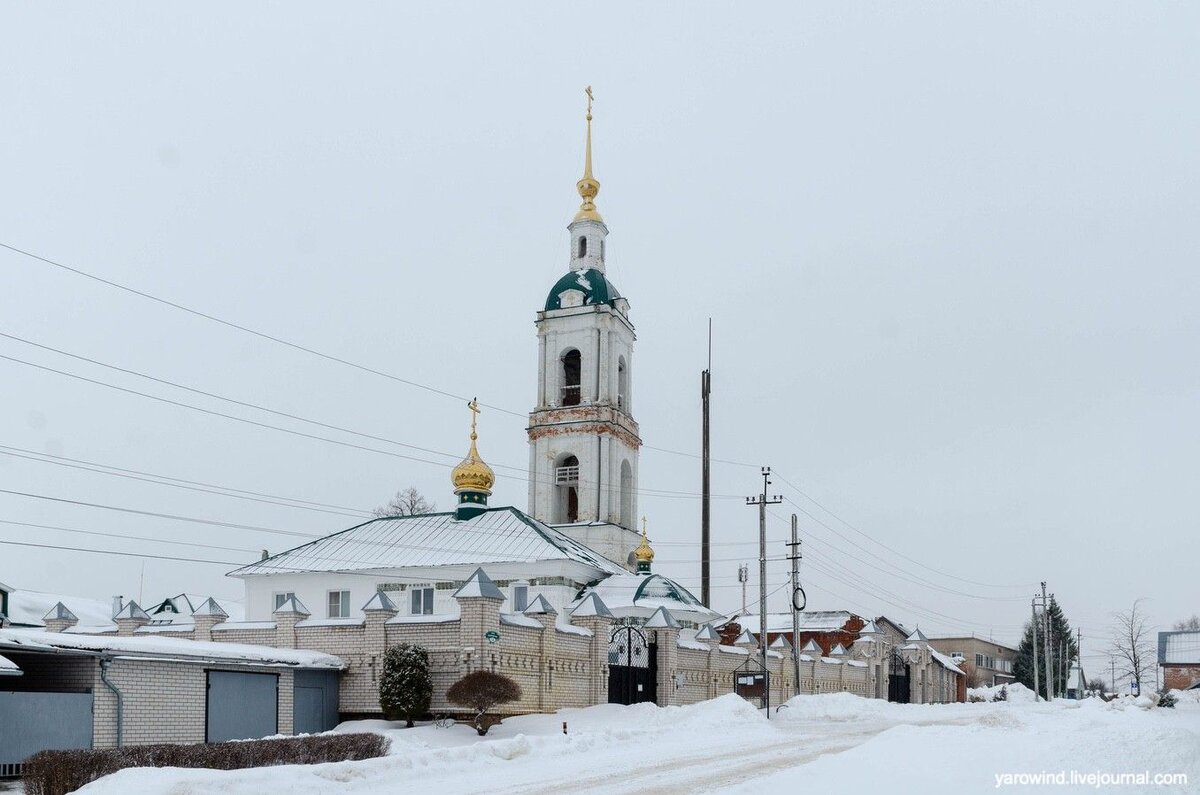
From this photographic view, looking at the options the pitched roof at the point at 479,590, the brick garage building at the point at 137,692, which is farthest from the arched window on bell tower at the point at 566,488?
the brick garage building at the point at 137,692

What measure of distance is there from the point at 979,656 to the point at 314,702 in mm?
93058

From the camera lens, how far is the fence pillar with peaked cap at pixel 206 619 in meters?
35.6

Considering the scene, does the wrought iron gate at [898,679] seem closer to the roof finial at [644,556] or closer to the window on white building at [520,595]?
Answer: the roof finial at [644,556]

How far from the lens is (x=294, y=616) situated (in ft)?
109

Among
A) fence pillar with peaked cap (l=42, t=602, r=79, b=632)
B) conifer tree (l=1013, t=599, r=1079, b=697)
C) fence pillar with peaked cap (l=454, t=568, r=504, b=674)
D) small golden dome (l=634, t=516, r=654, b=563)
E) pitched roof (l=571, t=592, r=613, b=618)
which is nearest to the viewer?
fence pillar with peaked cap (l=454, t=568, r=504, b=674)

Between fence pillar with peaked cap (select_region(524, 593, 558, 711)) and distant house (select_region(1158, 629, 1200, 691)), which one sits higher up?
fence pillar with peaked cap (select_region(524, 593, 558, 711))

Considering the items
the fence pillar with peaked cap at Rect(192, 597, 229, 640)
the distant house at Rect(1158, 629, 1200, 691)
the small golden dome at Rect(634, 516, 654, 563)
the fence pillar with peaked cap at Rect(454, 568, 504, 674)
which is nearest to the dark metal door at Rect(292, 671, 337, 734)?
the fence pillar with peaked cap at Rect(454, 568, 504, 674)

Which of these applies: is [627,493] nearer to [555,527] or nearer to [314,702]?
[555,527]

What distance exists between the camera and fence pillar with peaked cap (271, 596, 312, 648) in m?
33.2

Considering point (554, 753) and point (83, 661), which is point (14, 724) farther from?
point (554, 753)

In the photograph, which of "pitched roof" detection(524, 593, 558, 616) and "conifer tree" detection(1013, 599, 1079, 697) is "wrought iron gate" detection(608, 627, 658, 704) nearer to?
"pitched roof" detection(524, 593, 558, 616)

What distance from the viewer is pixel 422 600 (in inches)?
1751

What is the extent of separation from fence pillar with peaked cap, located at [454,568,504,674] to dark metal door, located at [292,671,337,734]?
12.3ft

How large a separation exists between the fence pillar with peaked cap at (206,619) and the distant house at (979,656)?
3117 inches
